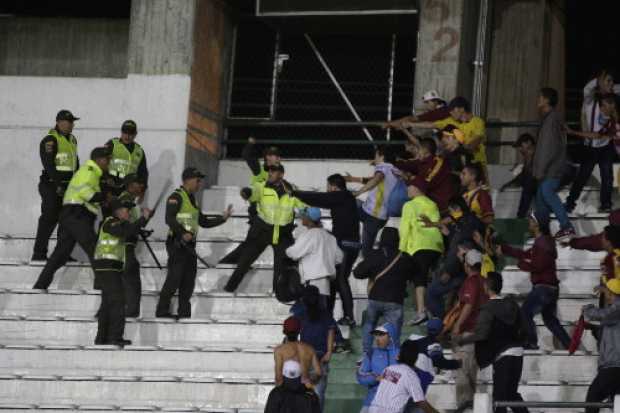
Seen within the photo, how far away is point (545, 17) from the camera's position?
24281 mm

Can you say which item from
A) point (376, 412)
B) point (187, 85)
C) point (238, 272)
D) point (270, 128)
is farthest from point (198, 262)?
point (376, 412)

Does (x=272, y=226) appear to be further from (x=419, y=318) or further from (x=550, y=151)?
(x=550, y=151)

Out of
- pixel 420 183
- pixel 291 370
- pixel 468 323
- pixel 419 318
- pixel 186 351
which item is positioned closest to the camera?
pixel 291 370

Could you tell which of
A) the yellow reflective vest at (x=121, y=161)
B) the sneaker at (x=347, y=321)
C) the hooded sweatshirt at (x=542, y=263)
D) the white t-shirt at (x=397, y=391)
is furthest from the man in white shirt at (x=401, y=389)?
the yellow reflective vest at (x=121, y=161)

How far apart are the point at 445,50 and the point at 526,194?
2905mm

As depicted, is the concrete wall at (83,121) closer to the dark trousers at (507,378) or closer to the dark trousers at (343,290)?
the dark trousers at (343,290)

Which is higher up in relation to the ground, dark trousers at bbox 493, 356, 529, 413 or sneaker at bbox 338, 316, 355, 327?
sneaker at bbox 338, 316, 355, 327

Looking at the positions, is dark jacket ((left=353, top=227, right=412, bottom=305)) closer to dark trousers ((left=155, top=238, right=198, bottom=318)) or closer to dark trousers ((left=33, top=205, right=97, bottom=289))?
dark trousers ((left=155, top=238, right=198, bottom=318))

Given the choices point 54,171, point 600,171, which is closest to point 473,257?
point 600,171

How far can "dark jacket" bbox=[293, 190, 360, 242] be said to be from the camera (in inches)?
717

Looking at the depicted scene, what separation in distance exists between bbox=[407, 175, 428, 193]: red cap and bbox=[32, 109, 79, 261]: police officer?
13.9 feet

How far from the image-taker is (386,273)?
664 inches

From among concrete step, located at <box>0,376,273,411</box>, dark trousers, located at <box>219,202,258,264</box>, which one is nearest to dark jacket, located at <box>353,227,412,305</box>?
concrete step, located at <box>0,376,273,411</box>

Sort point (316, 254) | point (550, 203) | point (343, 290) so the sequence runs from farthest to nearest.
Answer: point (550, 203), point (343, 290), point (316, 254)
